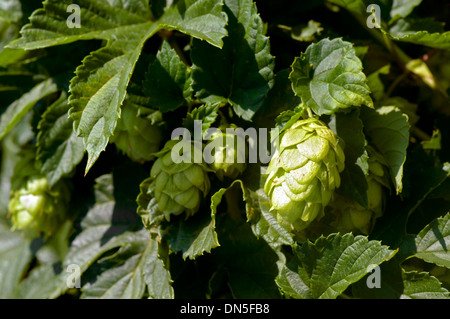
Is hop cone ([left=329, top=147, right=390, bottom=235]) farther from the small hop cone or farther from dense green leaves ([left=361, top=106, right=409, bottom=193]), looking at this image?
the small hop cone

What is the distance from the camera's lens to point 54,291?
1.84 m

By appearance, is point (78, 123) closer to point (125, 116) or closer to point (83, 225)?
point (125, 116)

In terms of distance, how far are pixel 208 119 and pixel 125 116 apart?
0.30 m

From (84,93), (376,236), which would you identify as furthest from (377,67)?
(84,93)

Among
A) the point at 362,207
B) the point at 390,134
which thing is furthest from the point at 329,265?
the point at 390,134

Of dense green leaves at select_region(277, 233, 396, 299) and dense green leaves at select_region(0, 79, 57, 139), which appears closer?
dense green leaves at select_region(277, 233, 396, 299)

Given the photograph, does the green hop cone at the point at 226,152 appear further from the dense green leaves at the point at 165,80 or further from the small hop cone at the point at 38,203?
the small hop cone at the point at 38,203

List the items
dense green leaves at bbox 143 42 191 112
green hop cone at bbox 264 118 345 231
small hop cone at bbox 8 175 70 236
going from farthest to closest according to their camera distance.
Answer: small hop cone at bbox 8 175 70 236, dense green leaves at bbox 143 42 191 112, green hop cone at bbox 264 118 345 231

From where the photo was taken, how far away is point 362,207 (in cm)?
132

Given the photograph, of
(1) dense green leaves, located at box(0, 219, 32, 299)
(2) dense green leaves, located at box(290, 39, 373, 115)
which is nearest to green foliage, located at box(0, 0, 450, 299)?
(2) dense green leaves, located at box(290, 39, 373, 115)

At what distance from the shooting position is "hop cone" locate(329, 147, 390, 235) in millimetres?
1316

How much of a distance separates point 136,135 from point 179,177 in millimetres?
242

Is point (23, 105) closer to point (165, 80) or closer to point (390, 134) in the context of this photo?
point (165, 80)

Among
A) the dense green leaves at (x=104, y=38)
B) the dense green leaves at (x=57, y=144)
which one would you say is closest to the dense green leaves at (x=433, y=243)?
the dense green leaves at (x=104, y=38)
